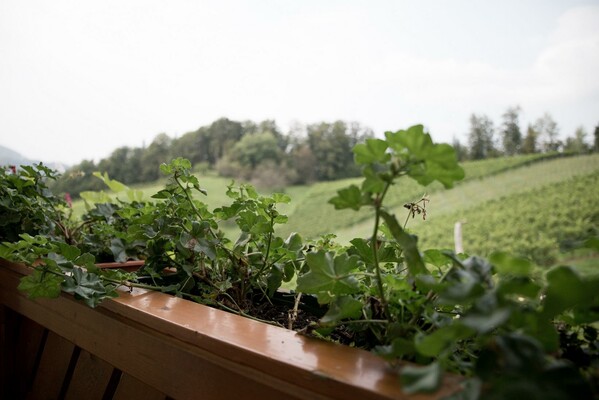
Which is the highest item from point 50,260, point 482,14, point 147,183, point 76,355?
point 482,14

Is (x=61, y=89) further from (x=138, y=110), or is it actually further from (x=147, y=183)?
(x=147, y=183)

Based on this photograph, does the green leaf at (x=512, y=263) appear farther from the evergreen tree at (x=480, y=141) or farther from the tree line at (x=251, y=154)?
the evergreen tree at (x=480, y=141)

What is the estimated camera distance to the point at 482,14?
160 inches

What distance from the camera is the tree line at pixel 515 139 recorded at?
242cm

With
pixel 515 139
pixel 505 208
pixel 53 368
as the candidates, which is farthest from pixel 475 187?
pixel 53 368

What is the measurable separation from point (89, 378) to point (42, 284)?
0.23 meters

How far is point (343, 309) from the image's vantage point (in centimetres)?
30

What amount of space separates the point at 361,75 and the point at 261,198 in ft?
13.6

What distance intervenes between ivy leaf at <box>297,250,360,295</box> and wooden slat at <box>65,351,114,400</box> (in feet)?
1.26

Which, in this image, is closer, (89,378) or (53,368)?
(89,378)

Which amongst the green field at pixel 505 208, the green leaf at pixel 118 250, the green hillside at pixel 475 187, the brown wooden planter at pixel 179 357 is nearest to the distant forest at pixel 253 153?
the green field at pixel 505 208

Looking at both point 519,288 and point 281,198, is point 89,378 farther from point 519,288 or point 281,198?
point 519,288

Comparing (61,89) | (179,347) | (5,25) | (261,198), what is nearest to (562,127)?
(261,198)

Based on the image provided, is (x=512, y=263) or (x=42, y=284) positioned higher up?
(x=512, y=263)
